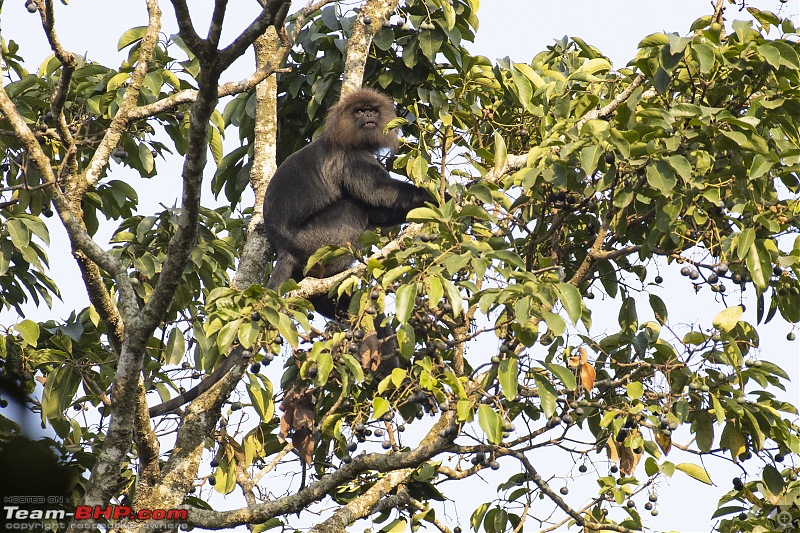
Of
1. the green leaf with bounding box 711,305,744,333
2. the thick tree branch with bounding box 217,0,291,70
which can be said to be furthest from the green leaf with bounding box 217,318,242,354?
the green leaf with bounding box 711,305,744,333

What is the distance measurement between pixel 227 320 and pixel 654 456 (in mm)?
1525

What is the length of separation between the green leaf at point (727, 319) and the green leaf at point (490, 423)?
0.79 metres

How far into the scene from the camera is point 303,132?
17.1ft

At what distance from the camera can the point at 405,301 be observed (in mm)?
2631

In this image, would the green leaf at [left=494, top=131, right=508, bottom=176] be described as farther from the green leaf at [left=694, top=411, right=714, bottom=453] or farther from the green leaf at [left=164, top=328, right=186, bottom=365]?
the green leaf at [left=164, top=328, right=186, bottom=365]

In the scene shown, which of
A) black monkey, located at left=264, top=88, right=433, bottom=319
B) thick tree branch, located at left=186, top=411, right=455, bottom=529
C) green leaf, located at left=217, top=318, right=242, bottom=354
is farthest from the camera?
black monkey, located at left=264, top=88, right=433, bottom=319

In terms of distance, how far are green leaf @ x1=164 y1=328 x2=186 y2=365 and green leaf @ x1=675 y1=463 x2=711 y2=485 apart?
6.77 ft

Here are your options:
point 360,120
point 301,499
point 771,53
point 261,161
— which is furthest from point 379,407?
point 360,120

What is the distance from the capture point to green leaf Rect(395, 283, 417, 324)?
103 inches

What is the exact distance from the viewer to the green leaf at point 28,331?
11.6ft

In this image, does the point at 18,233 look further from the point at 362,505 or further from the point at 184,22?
the point at 362,505

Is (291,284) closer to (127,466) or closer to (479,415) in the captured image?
(479,415)

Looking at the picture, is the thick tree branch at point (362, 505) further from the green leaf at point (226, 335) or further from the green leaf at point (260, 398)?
the green leaf at point (226, 335)

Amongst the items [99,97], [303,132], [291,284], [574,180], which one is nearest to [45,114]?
[99,97]
